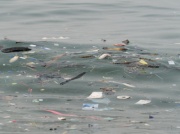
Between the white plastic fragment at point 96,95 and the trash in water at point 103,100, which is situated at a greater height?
the white plastic fragment at point 96,95

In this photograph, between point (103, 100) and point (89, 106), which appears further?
point (103, 100)

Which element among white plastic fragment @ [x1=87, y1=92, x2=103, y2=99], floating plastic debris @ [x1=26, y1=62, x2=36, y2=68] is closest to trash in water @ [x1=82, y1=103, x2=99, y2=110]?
white plastic fragment @ [x1=87, y1=92, x2=103, y2=99]

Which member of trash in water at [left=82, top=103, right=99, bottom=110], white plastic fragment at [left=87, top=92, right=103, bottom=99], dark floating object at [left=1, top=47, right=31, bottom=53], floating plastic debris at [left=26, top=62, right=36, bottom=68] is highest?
dark floating object at [left=1, top=47, right=31, bottom=53]

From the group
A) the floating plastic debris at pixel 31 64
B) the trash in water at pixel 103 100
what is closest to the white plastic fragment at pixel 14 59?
the floating plastic debris at pixel 31 64

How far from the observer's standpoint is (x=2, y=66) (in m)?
6.95

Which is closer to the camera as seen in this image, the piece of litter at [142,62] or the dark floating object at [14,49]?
the piece of litter at [142,62]

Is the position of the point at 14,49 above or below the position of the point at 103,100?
above

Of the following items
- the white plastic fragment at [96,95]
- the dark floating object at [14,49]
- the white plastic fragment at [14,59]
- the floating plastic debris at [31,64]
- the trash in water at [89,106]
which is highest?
the dark floating object at [14,49]

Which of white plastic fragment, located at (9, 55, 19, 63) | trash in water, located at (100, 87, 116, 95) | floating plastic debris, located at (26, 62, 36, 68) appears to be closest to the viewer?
trash in water, located at (100, 87, 116, 95)

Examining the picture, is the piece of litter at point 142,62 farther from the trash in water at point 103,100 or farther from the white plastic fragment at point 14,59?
the white plastic fragment at point 14,59

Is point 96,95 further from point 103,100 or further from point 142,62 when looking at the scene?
point 142,62

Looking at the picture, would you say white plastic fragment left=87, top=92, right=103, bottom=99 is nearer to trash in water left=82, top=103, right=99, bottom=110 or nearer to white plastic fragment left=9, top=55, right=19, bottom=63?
trash in water left=82, top=103, right=99, bottom=110

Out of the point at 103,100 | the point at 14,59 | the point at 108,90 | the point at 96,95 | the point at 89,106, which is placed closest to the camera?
the point at 89,106

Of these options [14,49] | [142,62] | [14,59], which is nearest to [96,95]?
[142,62]
